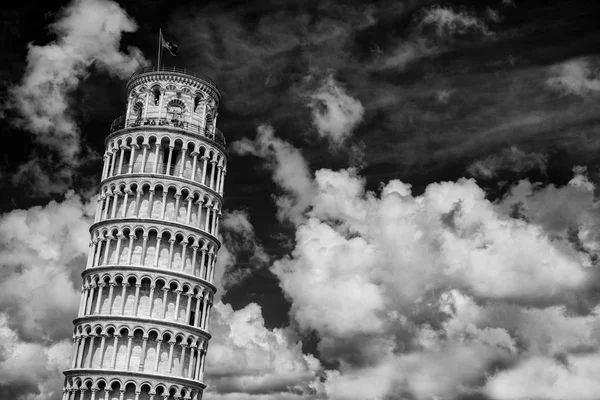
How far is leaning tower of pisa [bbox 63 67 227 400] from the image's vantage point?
6431 centimetres

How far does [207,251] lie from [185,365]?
480 inches

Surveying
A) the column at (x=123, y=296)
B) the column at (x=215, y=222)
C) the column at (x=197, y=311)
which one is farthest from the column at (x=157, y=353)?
the column at (x=215, y=222)

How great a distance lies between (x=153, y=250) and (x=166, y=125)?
14.1m

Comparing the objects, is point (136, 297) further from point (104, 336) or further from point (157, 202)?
point (157, 202)

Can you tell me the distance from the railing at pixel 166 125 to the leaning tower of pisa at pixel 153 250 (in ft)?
0.40

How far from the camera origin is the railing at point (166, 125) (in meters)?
73.8

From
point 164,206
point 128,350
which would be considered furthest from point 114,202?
point 128,350

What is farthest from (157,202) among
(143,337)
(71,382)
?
(71,382)

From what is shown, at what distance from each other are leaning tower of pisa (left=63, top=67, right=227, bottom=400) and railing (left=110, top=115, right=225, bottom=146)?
0.12 metres

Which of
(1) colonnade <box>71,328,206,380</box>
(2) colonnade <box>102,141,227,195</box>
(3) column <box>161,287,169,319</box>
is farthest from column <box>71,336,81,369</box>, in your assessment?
(2) colonnade <box>102,141,227,195</box>

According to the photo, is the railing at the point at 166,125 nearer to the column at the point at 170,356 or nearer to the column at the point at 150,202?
the column at the point at 150,202

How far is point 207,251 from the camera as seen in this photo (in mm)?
71812

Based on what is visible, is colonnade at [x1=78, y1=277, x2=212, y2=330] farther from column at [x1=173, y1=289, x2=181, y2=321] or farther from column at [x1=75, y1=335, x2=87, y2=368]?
column at [x1=75, y1=335, x2=87, y2=368]

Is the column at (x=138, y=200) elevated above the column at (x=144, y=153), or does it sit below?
below
